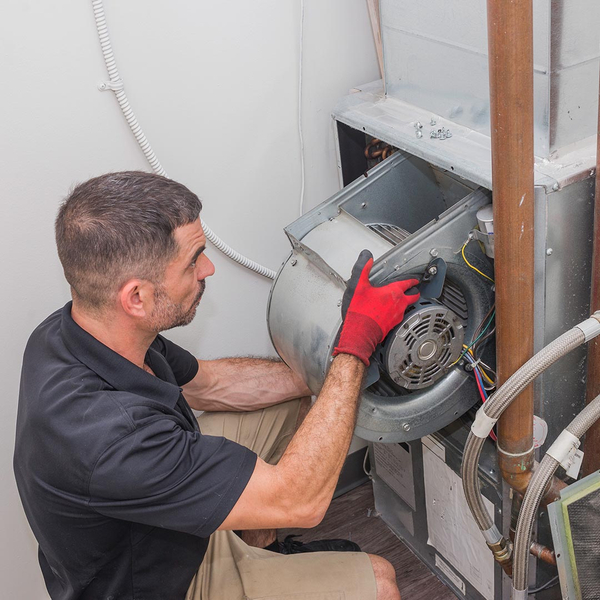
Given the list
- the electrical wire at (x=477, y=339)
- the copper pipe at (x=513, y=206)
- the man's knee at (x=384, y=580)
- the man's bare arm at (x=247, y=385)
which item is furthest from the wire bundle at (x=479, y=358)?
the man's bare arm at (x=247, y=385)

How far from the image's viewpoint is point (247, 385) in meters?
1.64

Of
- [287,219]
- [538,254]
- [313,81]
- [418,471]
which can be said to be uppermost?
[313,81]

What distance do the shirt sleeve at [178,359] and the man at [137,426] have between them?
0.13 m

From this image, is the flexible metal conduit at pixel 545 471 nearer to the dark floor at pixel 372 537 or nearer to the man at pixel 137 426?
the man at pixel 137 426

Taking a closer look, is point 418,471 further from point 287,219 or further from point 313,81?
point 313,81

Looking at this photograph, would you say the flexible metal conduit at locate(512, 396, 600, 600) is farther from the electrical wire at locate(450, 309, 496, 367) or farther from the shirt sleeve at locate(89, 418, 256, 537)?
the shirt sleeve at locate(89, 418, 256, 537)

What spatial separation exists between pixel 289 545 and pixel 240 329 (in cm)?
51

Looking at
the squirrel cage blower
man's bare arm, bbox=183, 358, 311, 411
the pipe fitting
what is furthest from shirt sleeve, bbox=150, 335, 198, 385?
the pipe fitting

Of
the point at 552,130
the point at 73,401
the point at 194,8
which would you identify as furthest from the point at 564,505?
the point at 194,8

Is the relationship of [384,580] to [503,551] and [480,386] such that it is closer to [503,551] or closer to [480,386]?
[503,551]

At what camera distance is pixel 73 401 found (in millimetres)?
1130

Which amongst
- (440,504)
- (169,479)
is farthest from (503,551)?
(169,479)

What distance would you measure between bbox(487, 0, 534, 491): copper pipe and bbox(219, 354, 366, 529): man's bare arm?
24 cm

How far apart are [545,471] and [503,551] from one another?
0.23 m
